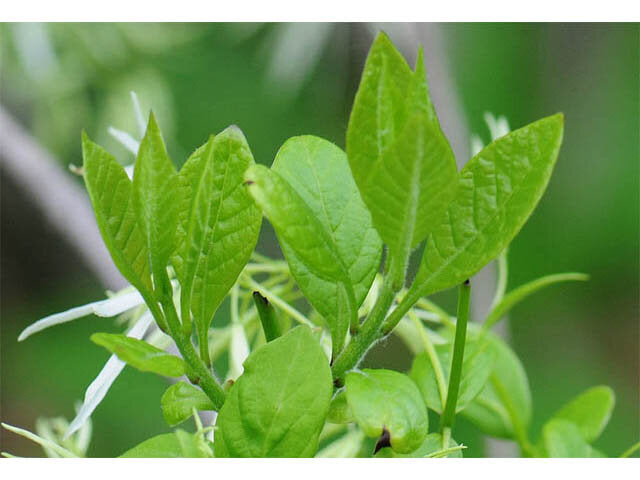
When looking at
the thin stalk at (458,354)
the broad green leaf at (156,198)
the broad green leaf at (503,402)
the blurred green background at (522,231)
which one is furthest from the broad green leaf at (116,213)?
the blurred green background at (522,231)

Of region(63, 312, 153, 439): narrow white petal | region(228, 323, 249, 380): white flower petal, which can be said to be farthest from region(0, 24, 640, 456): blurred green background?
region(63, 312, 153, 439): narrow white petal

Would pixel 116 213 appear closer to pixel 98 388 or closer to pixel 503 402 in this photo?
pixel 98 388

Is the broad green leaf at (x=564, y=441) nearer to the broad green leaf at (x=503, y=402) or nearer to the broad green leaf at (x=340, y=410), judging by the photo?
the broad green leaf at (x=503, y=402)

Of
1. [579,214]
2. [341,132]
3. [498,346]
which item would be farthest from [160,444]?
[579,214]

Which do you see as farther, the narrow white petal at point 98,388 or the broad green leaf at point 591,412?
the broad green leaf at point 591,412

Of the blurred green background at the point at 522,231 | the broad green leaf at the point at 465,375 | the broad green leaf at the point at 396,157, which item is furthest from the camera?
the blurred green background at the point at 522,231

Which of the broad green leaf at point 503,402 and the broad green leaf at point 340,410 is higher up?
the broad green leaf at point 340,410

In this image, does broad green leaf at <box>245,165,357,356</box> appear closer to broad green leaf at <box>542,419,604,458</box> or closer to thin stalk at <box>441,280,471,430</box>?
thin stalk at <box>441,280,471,430</box>
